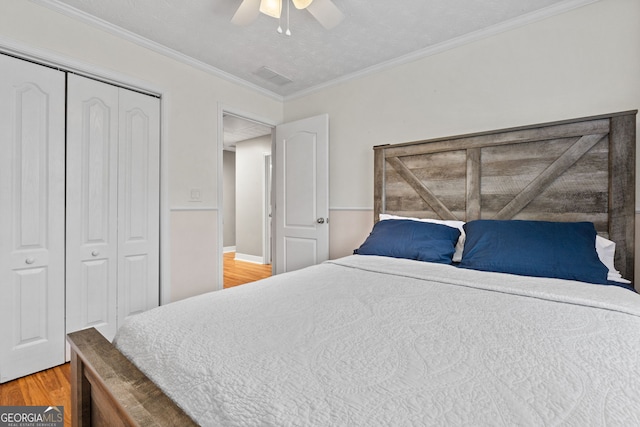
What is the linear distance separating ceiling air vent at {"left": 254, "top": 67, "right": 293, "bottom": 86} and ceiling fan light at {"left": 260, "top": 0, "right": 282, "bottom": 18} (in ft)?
3.31

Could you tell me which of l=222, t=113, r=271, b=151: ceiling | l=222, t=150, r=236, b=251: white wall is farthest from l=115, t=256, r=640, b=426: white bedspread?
l=222, t=150, r=236, b=251: white wall

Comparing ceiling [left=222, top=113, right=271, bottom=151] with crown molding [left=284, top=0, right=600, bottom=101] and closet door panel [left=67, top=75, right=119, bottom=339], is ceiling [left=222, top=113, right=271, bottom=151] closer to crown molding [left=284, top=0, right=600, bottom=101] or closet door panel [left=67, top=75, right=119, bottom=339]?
crown molding [left=284, top=0, right=600, bottom=101]

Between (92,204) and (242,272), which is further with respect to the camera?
(242,272)

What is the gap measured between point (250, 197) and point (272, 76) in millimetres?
3080

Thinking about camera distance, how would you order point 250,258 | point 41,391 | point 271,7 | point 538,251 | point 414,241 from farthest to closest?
point 250,258, point 414,241, point 271,7, point 41,391, point 538,251

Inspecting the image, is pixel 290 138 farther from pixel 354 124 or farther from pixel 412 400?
pixel 412 400

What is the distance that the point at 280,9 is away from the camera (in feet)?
6.50

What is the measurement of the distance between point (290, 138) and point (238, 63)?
0.93 metres

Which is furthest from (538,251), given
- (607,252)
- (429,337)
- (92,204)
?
(92,204)

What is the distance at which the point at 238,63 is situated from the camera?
2.88m

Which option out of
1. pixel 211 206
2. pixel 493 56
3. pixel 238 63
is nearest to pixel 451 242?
pixel 493 56

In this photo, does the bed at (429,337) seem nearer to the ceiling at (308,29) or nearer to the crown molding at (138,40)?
the ceiling at (308,29)

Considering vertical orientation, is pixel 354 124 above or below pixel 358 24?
below

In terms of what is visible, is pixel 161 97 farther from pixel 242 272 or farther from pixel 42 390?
pixel 242 272
